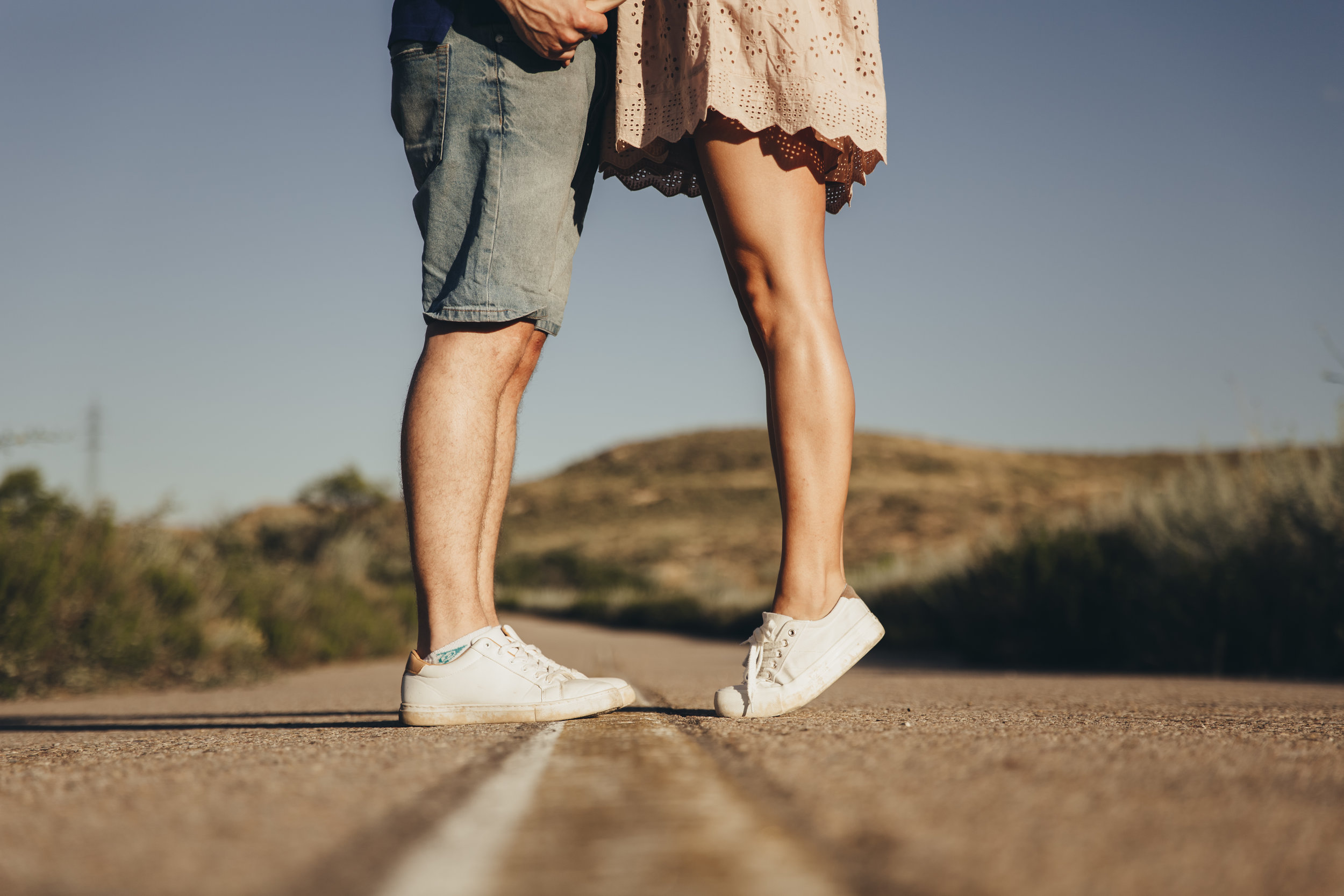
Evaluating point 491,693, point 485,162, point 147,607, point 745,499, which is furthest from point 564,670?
point 745,499

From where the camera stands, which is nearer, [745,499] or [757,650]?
[757,650]

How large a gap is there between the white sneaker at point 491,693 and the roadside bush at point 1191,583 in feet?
14.1

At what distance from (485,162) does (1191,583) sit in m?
5.13

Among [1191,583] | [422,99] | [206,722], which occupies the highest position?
[422,99]

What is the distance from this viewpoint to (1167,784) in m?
1.02

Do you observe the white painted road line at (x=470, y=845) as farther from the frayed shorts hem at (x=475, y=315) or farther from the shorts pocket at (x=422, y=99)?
the shorts pocket at (x=422, y=99)

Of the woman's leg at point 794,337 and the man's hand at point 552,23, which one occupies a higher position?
the man's hand at point 552,23

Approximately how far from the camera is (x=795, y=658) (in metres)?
1.92

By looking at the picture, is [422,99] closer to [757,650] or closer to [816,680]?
[757,650]

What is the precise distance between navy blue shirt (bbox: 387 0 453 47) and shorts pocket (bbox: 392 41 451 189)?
19mm

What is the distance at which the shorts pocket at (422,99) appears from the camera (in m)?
2.12

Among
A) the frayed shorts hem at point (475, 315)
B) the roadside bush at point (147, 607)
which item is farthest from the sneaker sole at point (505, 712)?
the roadside bush at point (147, 607)

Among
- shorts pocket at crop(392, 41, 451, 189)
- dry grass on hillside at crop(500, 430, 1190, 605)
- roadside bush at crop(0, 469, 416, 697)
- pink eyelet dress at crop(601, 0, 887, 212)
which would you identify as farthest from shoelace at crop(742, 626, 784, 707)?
dry grass on hillside at crop(500, 430, 1190, 605)

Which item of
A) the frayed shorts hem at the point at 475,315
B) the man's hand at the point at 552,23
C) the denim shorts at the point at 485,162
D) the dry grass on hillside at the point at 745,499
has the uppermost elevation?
the man's hand at the point at 552,23
